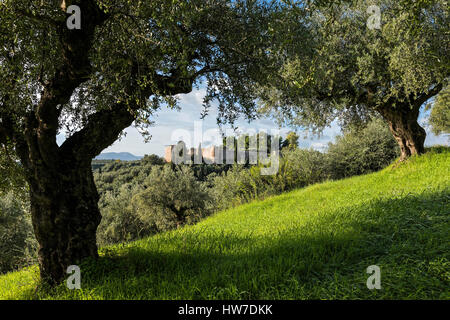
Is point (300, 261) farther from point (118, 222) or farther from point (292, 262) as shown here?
point (118, 222)

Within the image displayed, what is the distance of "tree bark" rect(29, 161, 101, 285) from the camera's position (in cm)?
480

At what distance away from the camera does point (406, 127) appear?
12.6 metres

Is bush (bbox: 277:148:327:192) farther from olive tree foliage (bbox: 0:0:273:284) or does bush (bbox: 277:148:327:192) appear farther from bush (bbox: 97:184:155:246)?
bush (bbox: 97:184:155:246)

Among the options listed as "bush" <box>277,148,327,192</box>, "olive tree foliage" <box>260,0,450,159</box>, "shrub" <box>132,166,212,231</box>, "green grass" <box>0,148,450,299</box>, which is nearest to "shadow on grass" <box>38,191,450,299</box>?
"green grass" <box>0,148,450,299</box>

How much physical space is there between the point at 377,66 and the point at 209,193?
59.8 feet

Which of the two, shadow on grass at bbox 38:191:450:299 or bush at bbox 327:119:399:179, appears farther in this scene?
bush at bbox 327:119:399:179

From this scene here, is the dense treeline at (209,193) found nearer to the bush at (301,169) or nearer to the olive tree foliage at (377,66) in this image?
the bush at (301,169)

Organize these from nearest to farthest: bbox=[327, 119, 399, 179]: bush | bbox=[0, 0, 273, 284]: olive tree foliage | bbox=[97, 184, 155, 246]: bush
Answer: bbox=[0, 0, 273, 284]: olive tree foliage < bbox=[327, 119, 399, 179]: bush < bbox=[97, 184, 155, 246]: bush

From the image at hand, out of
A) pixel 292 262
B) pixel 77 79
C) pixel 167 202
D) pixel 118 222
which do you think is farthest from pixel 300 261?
pixel 118 222
